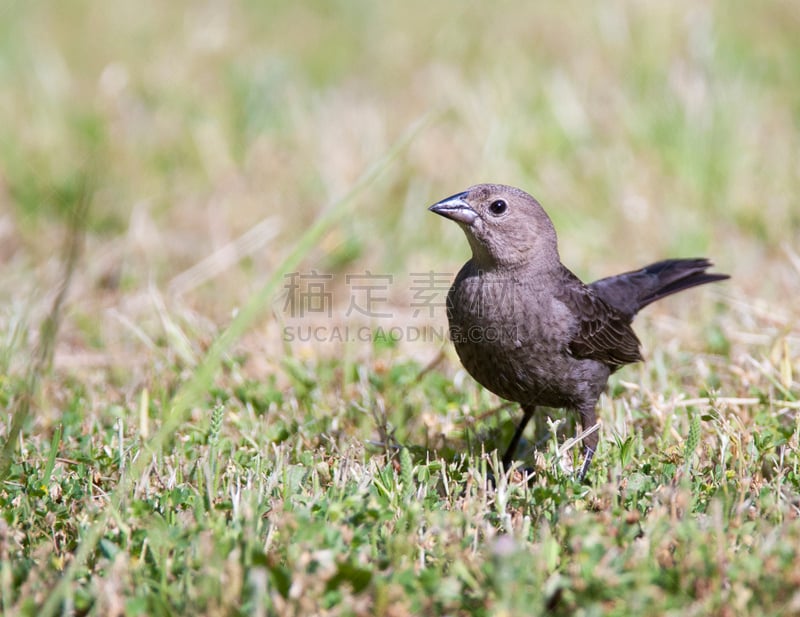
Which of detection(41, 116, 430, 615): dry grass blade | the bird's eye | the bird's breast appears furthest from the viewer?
the bird's eye

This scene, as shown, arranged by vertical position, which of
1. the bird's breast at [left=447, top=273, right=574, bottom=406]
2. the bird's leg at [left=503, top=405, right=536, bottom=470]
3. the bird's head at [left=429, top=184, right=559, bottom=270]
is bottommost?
the bird's leg at [left=503, top=405, right=536, bottom=470]

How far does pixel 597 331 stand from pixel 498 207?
706 mm

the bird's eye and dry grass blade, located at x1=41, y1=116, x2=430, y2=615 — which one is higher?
the bird's eye

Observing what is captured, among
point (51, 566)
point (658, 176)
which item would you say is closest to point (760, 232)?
point (658, 176)

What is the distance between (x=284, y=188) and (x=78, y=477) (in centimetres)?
400

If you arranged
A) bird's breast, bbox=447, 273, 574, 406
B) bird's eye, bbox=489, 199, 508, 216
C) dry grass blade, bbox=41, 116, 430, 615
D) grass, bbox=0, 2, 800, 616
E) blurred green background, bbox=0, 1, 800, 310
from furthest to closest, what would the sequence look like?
blurred green background, bbox=0, 1, 800, 310 → bird's eye, bbox=489, 199, 508, 216 → bird's breast, bbox=447, 273, 574, 406 → grass, bbox=0, 2, 800, 616 → dry grass blade, bbox=41, 116, 430, 615

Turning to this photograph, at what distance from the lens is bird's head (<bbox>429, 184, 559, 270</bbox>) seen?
4180 mm

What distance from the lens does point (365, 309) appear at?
6.08m

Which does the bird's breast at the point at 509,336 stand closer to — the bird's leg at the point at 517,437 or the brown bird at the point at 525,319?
the brown bird at the point at 525,319

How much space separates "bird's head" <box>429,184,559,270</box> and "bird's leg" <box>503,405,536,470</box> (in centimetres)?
70

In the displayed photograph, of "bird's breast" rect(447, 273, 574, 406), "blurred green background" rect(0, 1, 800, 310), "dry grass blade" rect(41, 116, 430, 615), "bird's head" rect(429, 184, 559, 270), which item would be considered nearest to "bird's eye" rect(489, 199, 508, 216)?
"bird's head" rect(429, 184, 559, 270)

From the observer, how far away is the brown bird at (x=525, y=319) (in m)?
3.93

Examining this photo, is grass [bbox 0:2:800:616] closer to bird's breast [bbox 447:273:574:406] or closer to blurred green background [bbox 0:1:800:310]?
blurred green background [bbox 0:1:800:310]

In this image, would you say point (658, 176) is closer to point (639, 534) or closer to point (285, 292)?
point (285, 292)
